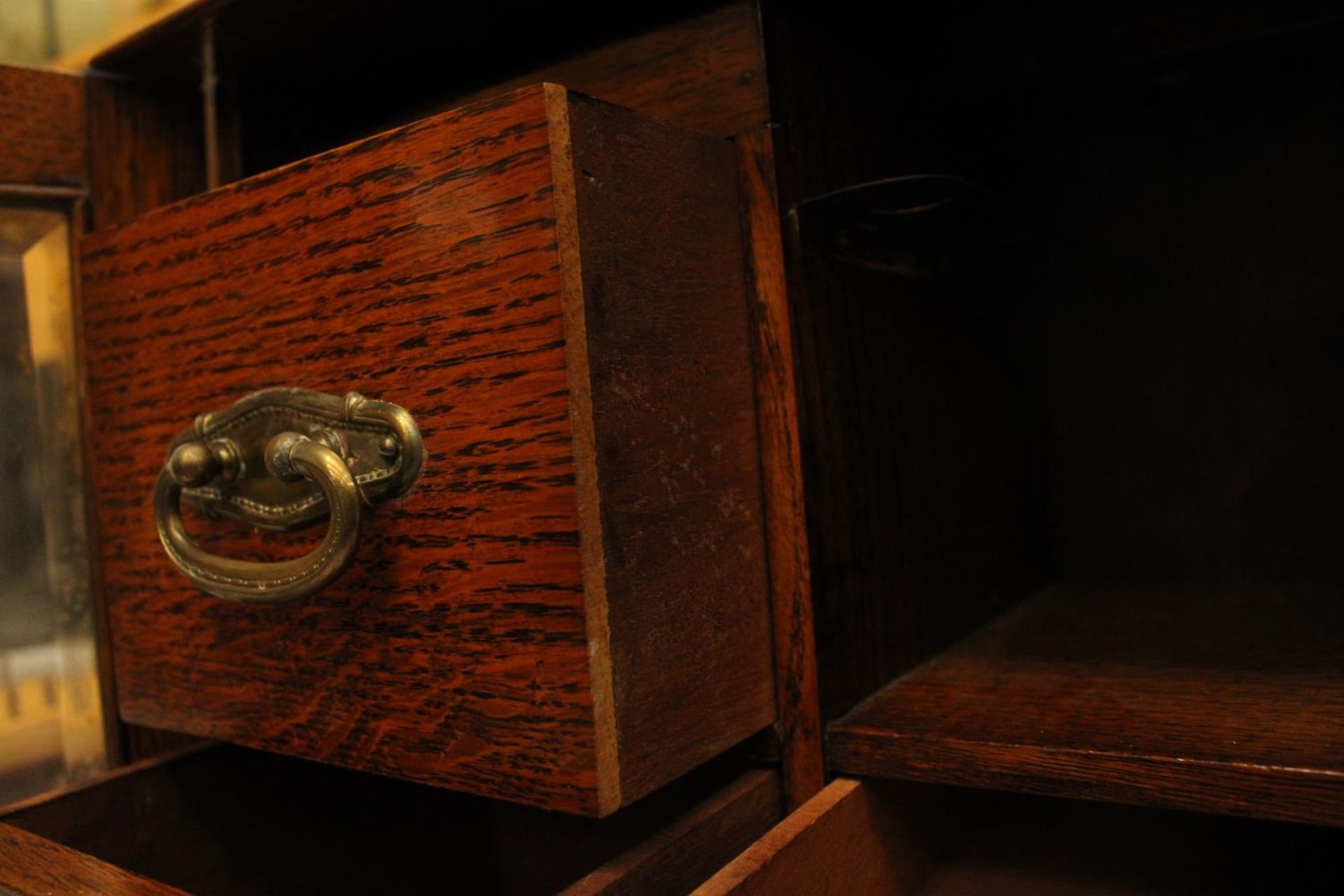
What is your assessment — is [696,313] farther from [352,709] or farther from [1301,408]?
[1301,408]

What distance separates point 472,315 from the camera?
0.42 metres

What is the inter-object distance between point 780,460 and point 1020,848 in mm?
274

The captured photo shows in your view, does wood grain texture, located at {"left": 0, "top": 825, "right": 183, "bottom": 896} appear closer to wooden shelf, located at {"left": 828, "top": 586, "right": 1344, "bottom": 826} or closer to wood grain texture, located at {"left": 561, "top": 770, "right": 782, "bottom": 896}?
wood grain texture, located at {"left": 561, "top": 770, "right": 782, "bottom": 896}

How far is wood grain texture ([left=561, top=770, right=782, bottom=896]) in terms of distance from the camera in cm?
43

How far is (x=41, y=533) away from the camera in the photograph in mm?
643

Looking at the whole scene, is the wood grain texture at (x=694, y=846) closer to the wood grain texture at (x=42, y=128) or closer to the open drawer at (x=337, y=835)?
the open drawer at (x=337, y=835)

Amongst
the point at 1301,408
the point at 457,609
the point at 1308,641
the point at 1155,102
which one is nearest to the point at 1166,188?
the point at 1155,102

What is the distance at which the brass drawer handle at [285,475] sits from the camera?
0.44 meters

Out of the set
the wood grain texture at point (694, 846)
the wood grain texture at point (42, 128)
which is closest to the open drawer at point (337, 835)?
the wood grain texture at point (694, 846)

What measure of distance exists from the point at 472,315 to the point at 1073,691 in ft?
1.09

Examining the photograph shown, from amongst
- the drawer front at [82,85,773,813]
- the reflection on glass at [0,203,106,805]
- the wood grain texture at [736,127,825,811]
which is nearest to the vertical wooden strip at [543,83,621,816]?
the drawer front at [82,85,773,813]

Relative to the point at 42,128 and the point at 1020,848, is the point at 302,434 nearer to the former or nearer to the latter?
the point at 42,128

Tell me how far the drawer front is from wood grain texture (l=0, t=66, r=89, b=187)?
0.16 meters

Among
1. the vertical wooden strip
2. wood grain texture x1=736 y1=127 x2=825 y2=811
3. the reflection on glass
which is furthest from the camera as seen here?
the reflection on glass
